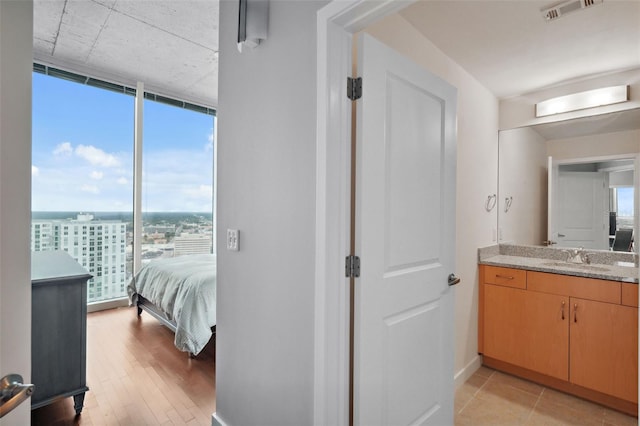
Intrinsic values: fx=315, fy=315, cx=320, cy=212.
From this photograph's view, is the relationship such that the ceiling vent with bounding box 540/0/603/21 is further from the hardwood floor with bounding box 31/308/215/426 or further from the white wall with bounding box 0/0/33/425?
the hardwood floor with bounding box 31/308/215/426

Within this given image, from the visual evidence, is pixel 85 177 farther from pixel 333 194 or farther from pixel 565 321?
pixel 565 321

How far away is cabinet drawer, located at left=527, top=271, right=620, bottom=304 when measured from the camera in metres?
2.12

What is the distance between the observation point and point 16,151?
0.65 metres

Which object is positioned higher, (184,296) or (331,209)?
(331,209)

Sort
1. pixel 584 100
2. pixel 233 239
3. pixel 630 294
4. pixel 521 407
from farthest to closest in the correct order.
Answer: pixel 584 100
pixel 521 407
pixel 630 294
pixel 233 239

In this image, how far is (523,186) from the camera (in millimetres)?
2953

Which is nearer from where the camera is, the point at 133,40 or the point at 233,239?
the point at 233,239

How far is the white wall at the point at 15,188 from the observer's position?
2.05ft

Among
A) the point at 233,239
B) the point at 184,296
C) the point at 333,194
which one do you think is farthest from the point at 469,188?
the point at 184,296

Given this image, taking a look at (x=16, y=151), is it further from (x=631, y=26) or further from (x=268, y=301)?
(x=631, y=26)

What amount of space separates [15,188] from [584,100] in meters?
3.50

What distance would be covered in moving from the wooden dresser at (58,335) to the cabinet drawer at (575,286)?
10.4 ft

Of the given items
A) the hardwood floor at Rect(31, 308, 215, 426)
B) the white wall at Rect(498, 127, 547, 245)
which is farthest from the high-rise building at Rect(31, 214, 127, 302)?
the white wall at Rect(498, 127, 547, 245)

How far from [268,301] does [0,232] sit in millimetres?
1015
